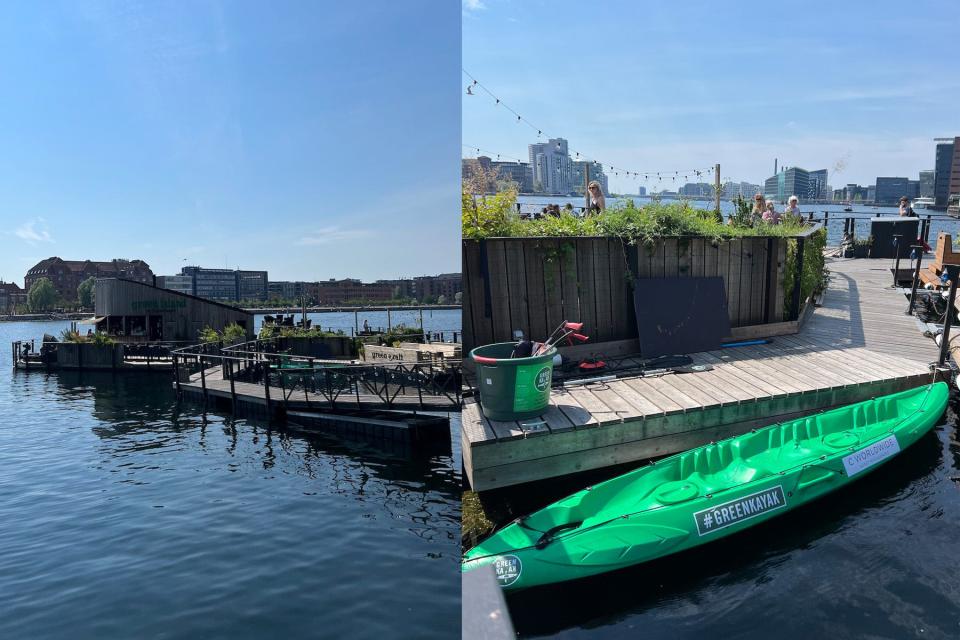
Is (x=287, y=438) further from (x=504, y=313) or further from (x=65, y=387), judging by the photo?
(x=65, y=387)

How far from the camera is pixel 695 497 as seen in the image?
5121mm

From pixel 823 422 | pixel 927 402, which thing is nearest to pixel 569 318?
pixel 823 422

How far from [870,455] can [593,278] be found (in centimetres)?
337

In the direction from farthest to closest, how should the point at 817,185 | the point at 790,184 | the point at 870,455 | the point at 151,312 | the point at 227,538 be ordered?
the point at 817,185
the point at 790,184
the point at 151,312
the point at 227,538
the point at 870,455

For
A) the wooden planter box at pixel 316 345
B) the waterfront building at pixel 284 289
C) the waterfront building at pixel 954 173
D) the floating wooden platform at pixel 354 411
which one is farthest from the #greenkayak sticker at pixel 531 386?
the waterfront building at pixel 284 289

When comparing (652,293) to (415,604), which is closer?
(415,604)

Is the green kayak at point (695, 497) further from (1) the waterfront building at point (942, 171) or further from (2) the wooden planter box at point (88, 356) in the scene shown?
(1) the waterfront building at point (942, 171)

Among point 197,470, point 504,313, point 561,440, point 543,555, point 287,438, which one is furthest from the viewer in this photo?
point 287,438

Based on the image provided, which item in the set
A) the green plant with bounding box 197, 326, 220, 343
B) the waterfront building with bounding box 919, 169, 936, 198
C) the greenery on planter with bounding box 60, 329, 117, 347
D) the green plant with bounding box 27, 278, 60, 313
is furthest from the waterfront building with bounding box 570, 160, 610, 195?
the green plant with bounding box 27, 278, 60, 313

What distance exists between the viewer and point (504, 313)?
6.93m

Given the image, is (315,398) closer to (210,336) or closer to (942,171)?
(210,336)

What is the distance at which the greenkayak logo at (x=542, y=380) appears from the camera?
537cm

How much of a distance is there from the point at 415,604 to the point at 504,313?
3.26 meters

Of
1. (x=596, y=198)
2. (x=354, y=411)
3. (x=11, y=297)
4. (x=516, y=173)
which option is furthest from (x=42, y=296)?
(x=516, y=173)
